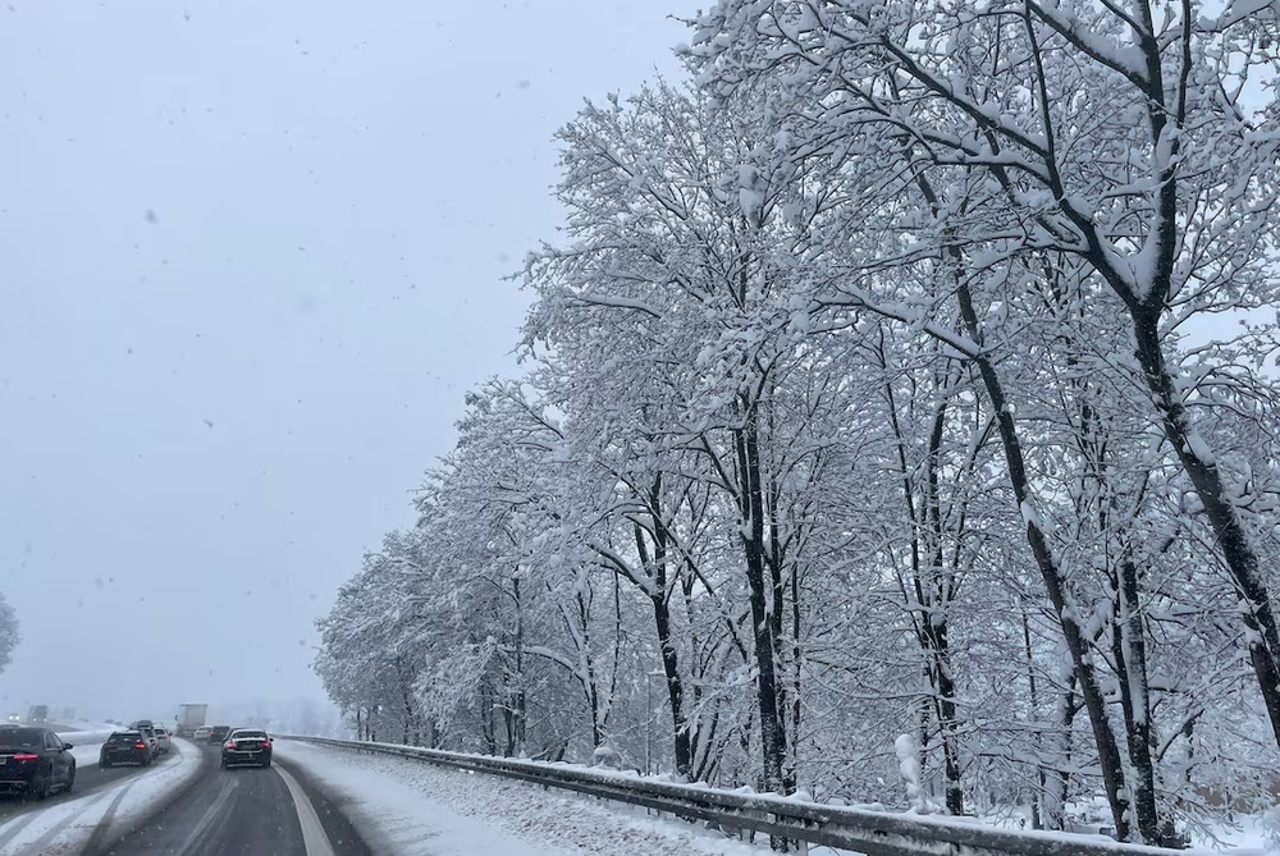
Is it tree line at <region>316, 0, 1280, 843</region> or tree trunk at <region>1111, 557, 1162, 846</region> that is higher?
tree line at <region>316, 0, 1280, 843</region>

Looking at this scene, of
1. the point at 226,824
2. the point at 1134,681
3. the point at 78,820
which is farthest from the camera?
the point at 78,820

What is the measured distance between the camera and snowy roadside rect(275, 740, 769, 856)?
9758mm

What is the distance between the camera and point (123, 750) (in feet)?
100

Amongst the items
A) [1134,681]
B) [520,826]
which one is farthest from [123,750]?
[1134,681]

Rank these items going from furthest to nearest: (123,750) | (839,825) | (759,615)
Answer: (123,750)
(759,615)
(839,825)

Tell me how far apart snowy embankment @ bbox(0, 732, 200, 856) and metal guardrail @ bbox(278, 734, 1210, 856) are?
679 cm

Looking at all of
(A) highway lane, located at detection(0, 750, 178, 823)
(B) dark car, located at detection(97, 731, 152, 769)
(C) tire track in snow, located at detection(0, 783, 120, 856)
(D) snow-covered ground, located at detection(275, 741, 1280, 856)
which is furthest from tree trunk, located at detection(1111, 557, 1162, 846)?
(B) dark car, located at detection(97, 731, 152, 769)

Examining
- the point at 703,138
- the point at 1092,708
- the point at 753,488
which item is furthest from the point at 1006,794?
the point at 703,138

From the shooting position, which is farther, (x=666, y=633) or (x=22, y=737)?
(x=666, y=633)

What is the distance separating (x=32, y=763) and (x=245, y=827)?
7.28m

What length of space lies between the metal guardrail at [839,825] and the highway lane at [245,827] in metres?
3.45

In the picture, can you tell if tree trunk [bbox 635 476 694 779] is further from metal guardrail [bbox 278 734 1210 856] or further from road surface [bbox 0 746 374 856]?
road surface [bbox 0 746 374 856]

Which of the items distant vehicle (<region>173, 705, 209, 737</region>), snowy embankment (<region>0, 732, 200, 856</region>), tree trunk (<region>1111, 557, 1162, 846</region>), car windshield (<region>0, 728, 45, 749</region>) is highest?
tree trunk (<region>1111, 557, 1162, 846</region>)

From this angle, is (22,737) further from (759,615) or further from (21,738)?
(759,615)
